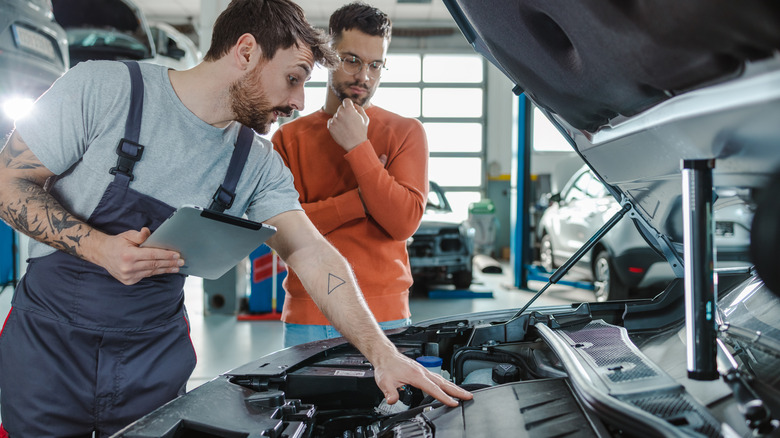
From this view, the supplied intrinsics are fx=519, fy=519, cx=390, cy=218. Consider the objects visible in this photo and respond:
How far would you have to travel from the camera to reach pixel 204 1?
554cm

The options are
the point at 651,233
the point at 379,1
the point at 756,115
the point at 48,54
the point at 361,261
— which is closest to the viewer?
the point at 756,115

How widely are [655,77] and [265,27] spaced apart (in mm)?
853

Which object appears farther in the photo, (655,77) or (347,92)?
(347,92)

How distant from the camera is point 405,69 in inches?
412

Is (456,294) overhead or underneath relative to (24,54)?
underneath

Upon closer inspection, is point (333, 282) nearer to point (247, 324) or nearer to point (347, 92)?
point (347, 92)

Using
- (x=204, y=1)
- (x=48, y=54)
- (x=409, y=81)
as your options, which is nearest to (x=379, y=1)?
(x=409, y=81)

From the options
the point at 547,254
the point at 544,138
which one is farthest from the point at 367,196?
the point at 544,138

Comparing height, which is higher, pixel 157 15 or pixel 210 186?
pixel 157 15

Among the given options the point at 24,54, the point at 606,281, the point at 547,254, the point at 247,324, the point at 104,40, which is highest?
the point at 104,40

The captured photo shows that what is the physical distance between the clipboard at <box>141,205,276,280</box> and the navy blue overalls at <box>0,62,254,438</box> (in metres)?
0.14

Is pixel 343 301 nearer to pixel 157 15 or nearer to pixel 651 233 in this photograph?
pixel 651 233

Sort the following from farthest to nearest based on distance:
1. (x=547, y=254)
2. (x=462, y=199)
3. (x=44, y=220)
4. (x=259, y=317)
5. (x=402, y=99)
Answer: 1. (x=462, y=199)
2. (x=402, y=99)
3. (x=547, y=254)
4. (x=259, y=317)
5. (x=44, y=220)

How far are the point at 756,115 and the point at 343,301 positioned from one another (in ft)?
3.00
